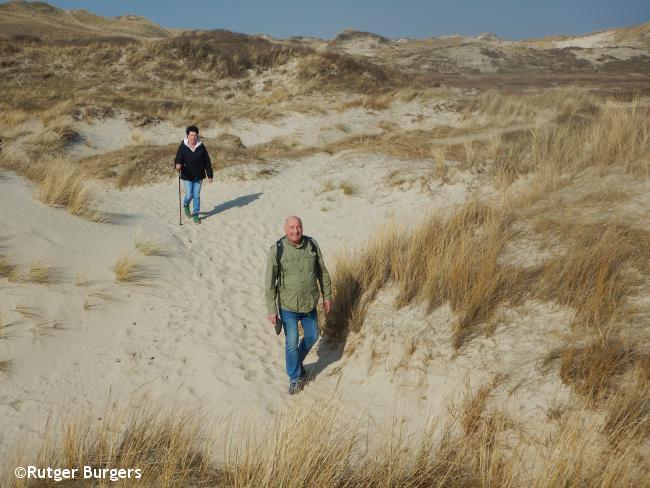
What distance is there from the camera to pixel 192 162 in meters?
8.27

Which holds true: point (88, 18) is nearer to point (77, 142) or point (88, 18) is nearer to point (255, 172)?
point (77, 142)

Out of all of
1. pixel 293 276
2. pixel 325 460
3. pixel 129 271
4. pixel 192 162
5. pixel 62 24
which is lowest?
pixel 325 460

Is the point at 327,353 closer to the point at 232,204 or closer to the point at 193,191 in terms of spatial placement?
the point at 193,191

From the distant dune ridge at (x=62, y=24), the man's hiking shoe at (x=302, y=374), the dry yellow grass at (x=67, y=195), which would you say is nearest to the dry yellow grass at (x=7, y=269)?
the dry yellow grass at (x=67, y=195)

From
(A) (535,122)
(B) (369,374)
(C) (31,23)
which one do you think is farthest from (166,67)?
(C) (31,23)

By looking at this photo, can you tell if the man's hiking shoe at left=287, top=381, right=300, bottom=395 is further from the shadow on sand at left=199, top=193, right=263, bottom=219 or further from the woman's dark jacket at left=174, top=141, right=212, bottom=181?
the shadow on sand at left=199, top=193, right=263, bottom=219

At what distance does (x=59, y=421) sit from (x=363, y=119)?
56.7ft

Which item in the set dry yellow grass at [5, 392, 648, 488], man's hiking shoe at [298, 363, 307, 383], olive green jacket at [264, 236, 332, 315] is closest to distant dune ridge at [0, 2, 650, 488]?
dry yellow grass at [5, 392, 648, 488]

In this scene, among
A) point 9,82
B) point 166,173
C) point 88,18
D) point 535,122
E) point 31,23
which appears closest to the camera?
point 166,173

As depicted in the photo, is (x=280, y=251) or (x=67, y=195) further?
(x=67, y=195)

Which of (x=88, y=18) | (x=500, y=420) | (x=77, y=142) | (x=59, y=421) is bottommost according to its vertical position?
(x=59, y=421)

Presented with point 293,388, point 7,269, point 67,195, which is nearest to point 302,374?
point 293,388

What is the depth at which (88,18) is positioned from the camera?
62.4 meters

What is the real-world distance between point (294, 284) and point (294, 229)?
543 millimetres
